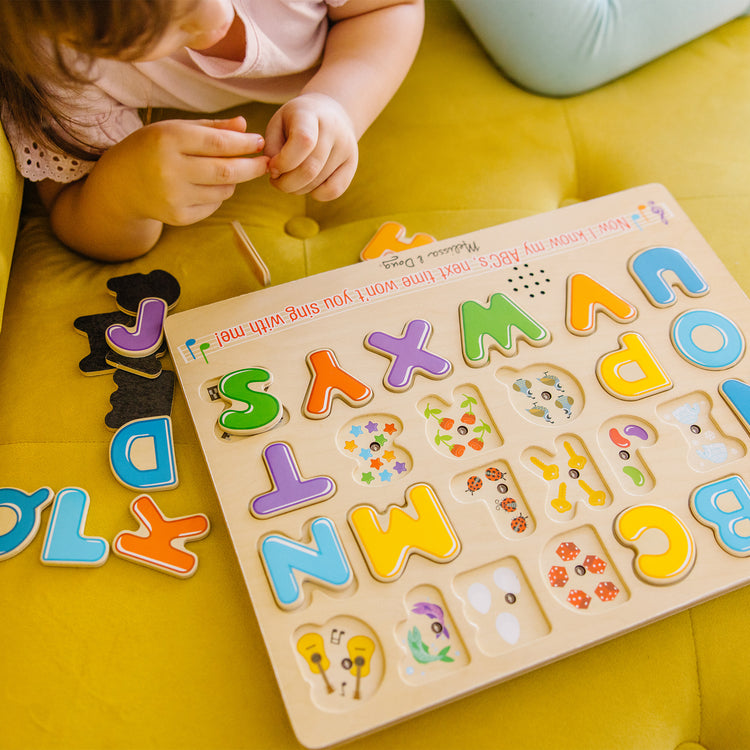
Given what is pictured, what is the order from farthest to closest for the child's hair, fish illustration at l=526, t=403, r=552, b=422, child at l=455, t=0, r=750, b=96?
child at l=455, t=0, r=750, b=96
fish illustration at l=526, t=403, r=552, b=422
the child's hair

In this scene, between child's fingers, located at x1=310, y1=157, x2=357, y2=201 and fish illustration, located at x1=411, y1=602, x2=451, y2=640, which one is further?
child's fingers, located at x1=310, y1=157, x2=357, y2=201

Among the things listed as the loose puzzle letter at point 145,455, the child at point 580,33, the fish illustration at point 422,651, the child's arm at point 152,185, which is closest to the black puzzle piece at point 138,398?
the loose puzzle letter at point 145,455

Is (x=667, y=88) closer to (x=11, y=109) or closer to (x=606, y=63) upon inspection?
(x=606, y=63)

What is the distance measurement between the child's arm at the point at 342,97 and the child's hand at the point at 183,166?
2 centimetres

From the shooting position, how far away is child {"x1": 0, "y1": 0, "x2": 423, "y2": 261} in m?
0.40

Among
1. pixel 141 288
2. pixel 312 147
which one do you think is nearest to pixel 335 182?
pixel 312 147

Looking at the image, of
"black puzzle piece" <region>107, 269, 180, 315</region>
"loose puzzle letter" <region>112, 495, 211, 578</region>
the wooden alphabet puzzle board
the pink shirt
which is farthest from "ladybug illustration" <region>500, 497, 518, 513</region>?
the pink shirt

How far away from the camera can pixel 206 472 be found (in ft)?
1.55

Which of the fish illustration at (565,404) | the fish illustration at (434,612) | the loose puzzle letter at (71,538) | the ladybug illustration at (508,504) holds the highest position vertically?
the loose puzzle letter at (71,538)

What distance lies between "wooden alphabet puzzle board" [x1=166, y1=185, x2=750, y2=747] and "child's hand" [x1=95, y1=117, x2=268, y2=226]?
8 cm

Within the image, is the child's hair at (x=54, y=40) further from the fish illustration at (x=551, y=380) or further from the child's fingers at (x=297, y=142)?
the fish illustration at (x=551, y=380)

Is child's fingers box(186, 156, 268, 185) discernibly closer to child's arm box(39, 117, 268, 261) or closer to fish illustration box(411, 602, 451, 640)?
child's arm box(39, 117, 268, 261)

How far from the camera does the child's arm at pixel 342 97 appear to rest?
50 cm

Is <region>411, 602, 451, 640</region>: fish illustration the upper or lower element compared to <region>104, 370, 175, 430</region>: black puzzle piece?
lower
